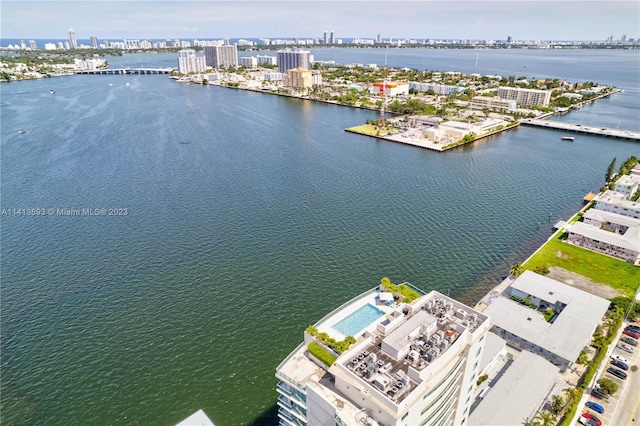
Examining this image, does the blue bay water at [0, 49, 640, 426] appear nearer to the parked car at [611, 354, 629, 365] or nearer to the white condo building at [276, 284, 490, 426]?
the white condo building at [276, 284, 490, 426]

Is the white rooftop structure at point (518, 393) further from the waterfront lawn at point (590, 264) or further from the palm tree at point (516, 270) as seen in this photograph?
the waterfront lawn at point (590, 264)

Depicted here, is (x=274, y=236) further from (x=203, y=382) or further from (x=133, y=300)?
(x=203, y=382)

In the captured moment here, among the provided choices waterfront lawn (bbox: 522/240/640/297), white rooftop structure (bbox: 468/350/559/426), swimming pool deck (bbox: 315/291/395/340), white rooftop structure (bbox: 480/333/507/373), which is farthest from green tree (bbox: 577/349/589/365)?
swimming pool deck (bbox: 315/291/395/340)

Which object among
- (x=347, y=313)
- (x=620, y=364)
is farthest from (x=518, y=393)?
(x=347, y=313)

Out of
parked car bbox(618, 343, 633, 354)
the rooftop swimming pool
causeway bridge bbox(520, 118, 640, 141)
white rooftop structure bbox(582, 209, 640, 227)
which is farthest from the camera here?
→ causeway bridge bbox(520, 118, 640, 141)

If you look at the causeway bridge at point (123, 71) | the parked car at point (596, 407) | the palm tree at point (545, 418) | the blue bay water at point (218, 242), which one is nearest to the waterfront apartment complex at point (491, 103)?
the blue bay water at point (218, 242)

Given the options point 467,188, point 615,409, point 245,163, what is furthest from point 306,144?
point 615,409
